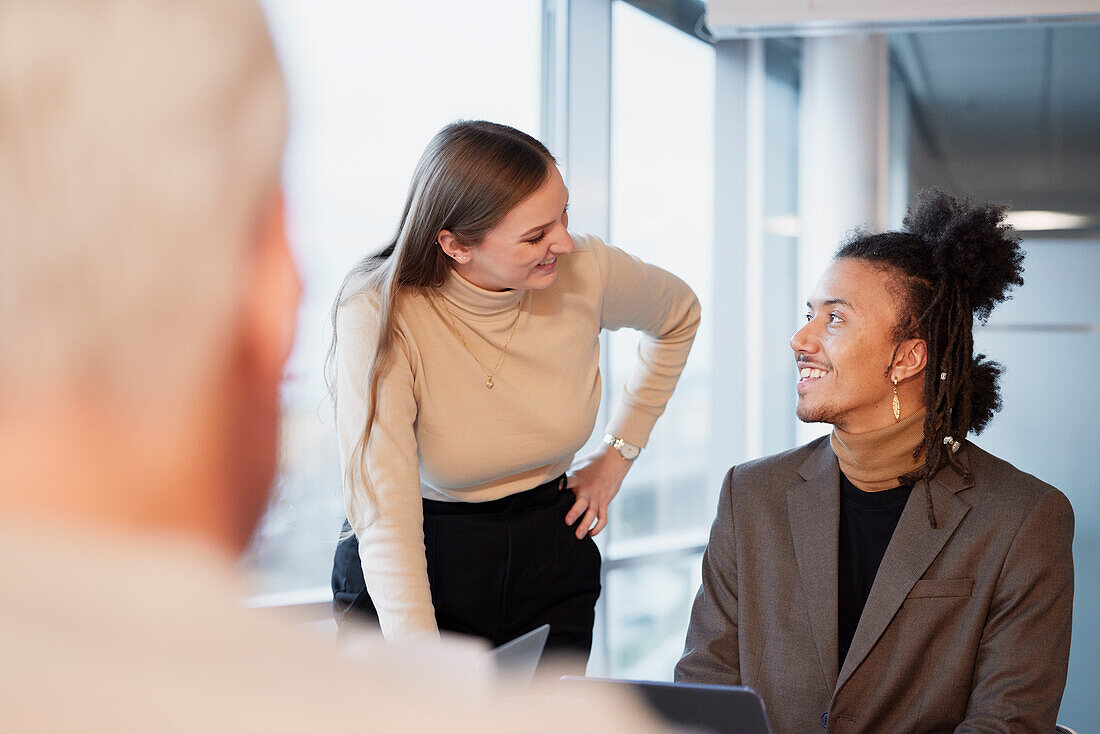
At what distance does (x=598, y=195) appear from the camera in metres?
3.45

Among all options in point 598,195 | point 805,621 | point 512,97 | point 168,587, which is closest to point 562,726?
point 168,587

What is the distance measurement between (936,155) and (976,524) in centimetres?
222

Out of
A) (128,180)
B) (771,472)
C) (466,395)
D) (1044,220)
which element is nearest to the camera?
(128,180)

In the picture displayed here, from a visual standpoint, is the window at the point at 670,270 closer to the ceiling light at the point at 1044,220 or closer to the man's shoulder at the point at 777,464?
the ceiling light at the point at 1044,220

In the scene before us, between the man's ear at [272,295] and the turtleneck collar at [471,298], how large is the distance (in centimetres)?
140

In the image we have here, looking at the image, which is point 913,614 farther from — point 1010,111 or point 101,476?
point 1010,111

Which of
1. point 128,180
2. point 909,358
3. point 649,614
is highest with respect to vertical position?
point 128,180

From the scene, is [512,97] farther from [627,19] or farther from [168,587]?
[168,587]

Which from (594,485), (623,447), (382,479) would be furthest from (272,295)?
(623,447)

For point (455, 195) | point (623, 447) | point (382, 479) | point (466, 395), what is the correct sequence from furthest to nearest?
1. point (623, 447)
2. point (466, 395)
3. point (455, 195)
4. point (382, 479)

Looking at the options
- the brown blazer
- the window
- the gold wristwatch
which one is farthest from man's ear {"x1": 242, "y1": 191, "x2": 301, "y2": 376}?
the window

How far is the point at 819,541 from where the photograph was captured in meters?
1.68

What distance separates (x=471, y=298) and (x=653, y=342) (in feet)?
2.07

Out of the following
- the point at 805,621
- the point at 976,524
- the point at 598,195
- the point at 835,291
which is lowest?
the point at 805,621
